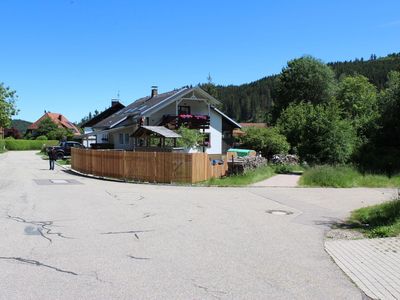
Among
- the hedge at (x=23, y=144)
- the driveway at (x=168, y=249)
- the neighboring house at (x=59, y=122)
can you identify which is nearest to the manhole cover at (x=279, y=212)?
the driveway at (x=168, y=249)

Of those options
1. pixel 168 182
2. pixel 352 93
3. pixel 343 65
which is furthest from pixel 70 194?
pixel 343 65

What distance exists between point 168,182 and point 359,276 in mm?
17907

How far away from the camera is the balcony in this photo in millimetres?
44375

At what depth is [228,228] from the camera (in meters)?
11.1

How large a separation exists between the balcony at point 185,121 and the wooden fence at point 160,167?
53.6 feet

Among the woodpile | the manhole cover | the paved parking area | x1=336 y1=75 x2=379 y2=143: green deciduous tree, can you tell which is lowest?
the manhole cover

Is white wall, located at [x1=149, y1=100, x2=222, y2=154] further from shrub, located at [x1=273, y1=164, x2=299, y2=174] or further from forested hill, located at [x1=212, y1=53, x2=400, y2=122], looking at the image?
forested hill, located at [x1=212, y1=53, x2=400, y2=122]

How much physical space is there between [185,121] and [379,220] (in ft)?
111

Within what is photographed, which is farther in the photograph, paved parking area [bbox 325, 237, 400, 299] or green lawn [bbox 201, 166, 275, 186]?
green lawn [bbox 201, 166, 275, 186]

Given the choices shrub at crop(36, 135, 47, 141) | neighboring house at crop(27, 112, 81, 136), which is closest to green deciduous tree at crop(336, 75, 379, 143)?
shrub at crop(36, 135, 47, 141)

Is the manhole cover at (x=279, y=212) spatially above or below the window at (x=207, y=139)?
below

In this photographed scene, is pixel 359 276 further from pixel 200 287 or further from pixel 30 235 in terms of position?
pixel 30 235

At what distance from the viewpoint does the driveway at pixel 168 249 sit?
6.17 meters

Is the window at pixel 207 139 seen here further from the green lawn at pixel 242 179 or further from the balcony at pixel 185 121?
the green lawn at pixel 242 179
